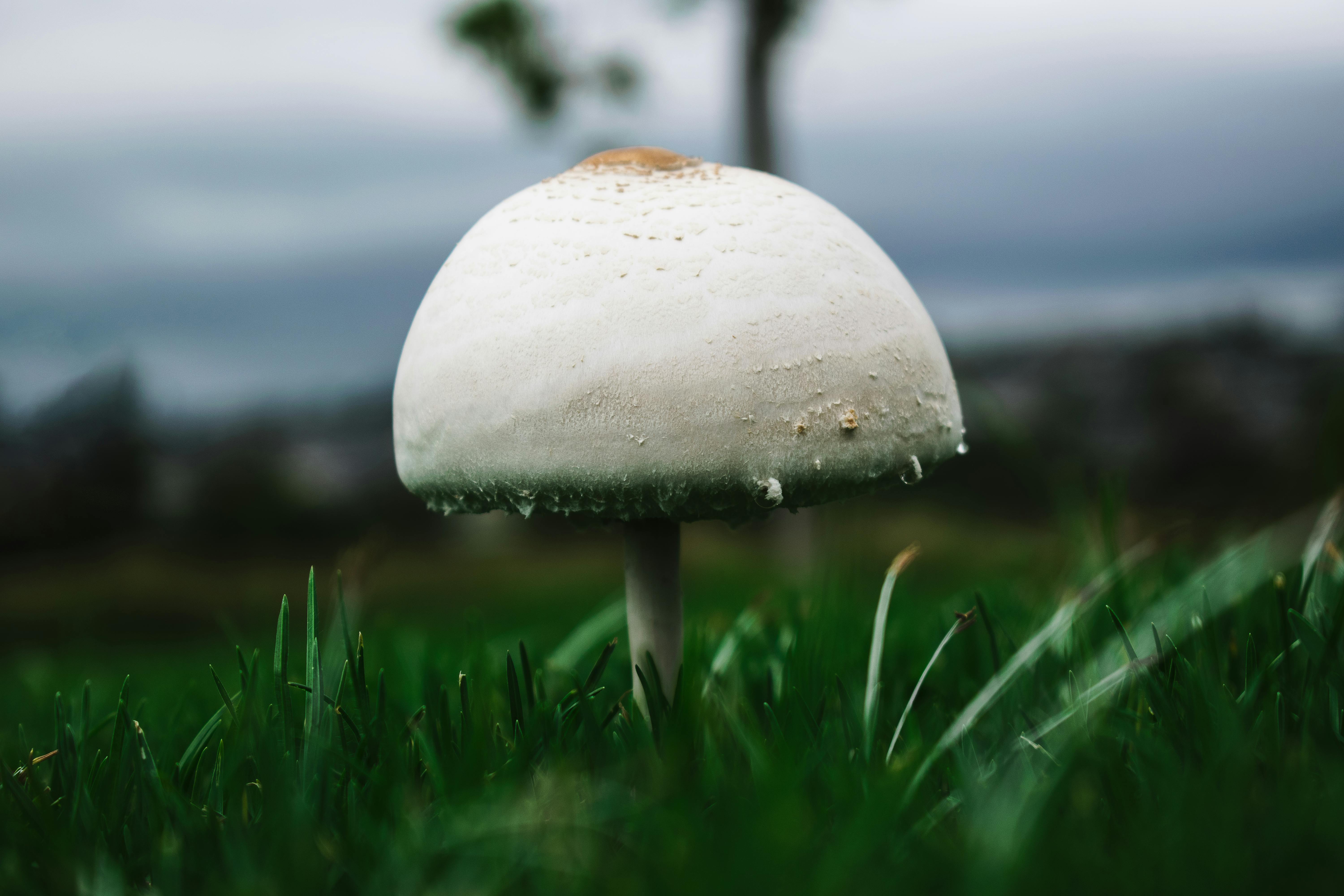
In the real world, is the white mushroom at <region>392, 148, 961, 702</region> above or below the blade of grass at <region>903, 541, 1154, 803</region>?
above

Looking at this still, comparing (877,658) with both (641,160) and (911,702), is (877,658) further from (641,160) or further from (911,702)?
(641,160)

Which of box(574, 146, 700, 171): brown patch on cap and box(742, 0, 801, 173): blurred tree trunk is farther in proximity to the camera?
box(742, 0, 801, 173): blurred tree trunk

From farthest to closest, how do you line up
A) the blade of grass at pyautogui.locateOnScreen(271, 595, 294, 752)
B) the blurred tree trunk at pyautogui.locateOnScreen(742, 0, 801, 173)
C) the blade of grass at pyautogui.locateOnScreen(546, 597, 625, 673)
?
the blurred tree trunk at pyautogui.locateOnScreen(742, 0, 801, 173), the blade of grass at pyautogui.locateOnScreen(546, 597, 625, 673), the blade of grass at pyautogui.locateOnScreen(271, 595, 294, 752)

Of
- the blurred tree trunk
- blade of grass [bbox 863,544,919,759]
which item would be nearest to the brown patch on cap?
blade of grass [bbox 863,544,919,759]

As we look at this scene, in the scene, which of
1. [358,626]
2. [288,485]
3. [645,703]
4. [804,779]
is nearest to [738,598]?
[358,626]

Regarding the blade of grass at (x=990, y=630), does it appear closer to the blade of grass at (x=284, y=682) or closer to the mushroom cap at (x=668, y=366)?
the mushroom cap at (x=668, y=366)

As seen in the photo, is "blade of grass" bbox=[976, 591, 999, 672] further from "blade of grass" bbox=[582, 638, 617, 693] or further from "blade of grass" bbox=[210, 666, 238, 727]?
"blade of grass" bbox=[210, 666, 238, 727]

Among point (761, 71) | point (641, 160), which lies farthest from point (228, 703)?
point (761, 71)

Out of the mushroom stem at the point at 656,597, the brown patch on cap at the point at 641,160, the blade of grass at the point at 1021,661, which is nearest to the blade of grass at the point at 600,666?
the mushroom stem at the point at 656,597
